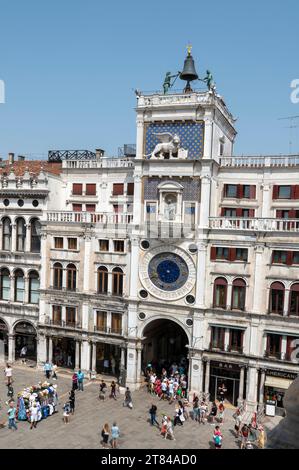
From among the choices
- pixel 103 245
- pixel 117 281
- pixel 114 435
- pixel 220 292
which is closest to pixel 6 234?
pixel 103 245

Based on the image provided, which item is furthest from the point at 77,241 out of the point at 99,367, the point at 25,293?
the point at 99,367

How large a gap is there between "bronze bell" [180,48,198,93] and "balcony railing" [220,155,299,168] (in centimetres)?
769

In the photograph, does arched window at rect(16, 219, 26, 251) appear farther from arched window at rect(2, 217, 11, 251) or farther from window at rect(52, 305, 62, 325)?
window at rect(52, 305, 62, 325)

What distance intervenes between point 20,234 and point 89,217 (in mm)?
8437

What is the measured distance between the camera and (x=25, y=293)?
48.1 m

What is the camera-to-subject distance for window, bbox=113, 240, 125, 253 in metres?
43.6

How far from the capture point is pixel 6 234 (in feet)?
160

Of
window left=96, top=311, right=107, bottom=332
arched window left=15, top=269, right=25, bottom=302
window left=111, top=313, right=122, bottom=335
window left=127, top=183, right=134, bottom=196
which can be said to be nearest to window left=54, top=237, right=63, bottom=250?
arched window left=15, top=269, right=25, bottom=302

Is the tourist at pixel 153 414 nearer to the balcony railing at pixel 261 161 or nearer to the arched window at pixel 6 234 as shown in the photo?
the balcony railing at pixel 261 161

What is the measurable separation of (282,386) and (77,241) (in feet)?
73.5

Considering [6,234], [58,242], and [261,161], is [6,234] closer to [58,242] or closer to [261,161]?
[58,242]

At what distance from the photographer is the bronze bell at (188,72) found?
4338 centimetres

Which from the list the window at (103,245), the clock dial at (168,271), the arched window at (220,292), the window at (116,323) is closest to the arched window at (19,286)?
the window at (103,245)
